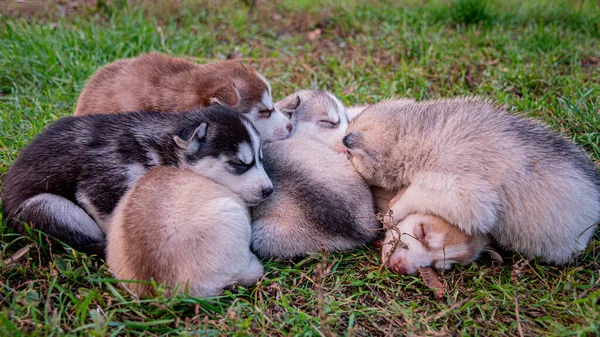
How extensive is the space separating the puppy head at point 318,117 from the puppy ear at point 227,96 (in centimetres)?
76

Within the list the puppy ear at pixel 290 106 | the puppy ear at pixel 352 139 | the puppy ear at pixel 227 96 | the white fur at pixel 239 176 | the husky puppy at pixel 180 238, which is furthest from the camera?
the puppy ear at pixel 290 106

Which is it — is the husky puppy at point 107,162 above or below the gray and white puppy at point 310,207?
above

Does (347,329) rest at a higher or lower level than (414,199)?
lower

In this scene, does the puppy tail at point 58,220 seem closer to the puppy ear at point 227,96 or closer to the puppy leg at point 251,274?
the puppy leg at point 251,274

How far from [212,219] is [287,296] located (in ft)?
2.57

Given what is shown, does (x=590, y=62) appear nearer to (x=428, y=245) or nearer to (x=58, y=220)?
(x=428, y=245)

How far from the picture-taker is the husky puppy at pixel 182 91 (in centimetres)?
450

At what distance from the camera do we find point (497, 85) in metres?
6.07

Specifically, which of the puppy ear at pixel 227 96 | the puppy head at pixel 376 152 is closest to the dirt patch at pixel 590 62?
the puppy head at pixel 376 152

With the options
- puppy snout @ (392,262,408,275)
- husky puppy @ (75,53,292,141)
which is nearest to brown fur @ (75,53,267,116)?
husky puppy @ (75,53,292,141)

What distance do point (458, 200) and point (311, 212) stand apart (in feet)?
3.60

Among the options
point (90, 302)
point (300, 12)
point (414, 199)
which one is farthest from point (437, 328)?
point (300, 12)

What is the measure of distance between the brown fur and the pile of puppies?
26 centimetres

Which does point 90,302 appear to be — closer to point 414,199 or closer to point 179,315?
point 179,315
